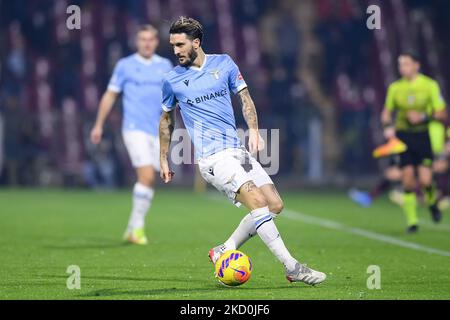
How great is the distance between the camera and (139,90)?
46.8 ft

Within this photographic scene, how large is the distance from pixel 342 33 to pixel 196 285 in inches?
750

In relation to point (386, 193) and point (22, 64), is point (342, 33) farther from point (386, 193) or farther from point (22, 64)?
point (22, 64)

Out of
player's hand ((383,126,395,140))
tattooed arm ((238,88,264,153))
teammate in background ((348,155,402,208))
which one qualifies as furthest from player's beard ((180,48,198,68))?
teammate in background ((348,155,402,208))

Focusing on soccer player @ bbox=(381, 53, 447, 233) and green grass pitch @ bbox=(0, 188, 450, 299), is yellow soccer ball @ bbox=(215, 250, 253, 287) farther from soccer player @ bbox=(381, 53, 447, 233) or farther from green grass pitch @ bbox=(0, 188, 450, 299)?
soccer player @ bbox=(381, 53, 447, 233)

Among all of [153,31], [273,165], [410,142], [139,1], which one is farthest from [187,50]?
[139,1]

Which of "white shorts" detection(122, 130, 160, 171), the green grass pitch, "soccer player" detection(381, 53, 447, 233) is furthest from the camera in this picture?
"soccer player" detection(381, 53, 447, 233)

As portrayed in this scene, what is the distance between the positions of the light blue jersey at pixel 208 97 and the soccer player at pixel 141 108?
4.12m

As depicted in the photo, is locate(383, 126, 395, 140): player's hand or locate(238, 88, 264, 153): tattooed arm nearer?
locate(238, 88, 264, 153): tattooed arm

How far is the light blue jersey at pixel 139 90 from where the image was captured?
46.5 feet

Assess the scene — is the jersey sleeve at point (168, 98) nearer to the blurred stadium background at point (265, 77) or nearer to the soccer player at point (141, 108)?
the soccer player at point (141, 108)

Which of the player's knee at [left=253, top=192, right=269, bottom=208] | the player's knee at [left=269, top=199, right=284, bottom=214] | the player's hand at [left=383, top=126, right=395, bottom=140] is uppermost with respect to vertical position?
the player's hand at [left=383, top=126, right=395, bottom=140]

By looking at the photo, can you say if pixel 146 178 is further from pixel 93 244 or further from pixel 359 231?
pixel 359 231

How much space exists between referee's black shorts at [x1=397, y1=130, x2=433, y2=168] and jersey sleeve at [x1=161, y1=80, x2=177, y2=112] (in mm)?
6835

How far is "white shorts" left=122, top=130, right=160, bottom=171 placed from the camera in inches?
553
